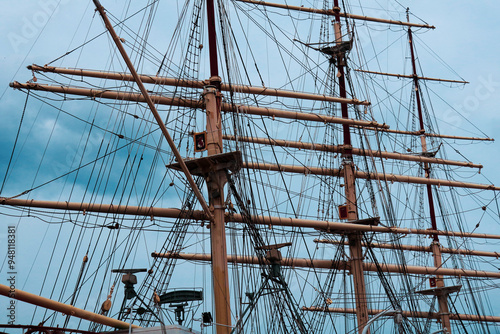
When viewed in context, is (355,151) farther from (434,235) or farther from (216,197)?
(216,197)

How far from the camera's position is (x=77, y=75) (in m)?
28.2

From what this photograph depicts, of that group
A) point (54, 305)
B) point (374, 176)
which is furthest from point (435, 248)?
point (54, 305)

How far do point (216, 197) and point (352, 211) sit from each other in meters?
15.5

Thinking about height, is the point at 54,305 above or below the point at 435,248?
below

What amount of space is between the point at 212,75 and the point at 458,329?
29059 millimetres

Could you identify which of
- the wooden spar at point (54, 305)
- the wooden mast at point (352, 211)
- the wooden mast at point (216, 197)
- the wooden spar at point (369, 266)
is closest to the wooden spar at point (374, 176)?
the wooden mast at point (352, 211)

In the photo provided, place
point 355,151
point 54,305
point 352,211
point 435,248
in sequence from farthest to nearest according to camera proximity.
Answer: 1. point 435,248
2. point 355,151
3. point 352,211
4. point 54,305

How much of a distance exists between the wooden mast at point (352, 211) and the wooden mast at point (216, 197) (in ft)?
46.2

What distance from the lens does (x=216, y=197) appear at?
23031 mm

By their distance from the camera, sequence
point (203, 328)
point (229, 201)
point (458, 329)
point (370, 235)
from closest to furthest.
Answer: point (203, 328)
point (229, 201)
point (370, 235)
point (458, 329)

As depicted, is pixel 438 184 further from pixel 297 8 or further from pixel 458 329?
pixel 297 8

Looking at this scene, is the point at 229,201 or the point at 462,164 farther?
the point at 462,164

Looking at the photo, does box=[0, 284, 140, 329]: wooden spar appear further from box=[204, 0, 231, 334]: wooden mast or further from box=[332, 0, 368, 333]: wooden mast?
box=[332, 0, 368, 333]: wooden mast

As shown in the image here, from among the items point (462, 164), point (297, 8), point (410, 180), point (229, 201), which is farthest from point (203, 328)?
point (462, 164)
